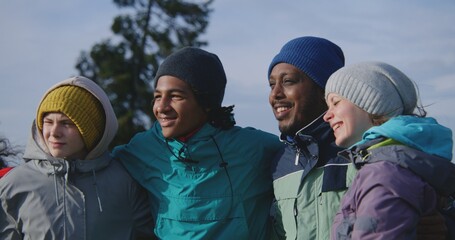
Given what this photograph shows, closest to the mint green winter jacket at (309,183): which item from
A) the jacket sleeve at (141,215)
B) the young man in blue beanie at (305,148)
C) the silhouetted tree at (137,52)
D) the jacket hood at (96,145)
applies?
the young man in blue beanie at (305,148)

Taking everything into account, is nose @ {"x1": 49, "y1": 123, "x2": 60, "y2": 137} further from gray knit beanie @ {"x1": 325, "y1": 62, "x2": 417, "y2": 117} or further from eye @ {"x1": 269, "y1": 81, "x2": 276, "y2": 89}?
gray knit beanie @ {"x1": 325, "y1": 62, "x2": 417, "y2": 117}

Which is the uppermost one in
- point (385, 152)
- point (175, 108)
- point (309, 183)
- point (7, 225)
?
point (175, 108)

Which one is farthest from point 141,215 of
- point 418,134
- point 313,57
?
point 418,134

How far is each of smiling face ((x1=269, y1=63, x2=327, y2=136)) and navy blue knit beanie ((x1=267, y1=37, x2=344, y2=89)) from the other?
45 millimetres

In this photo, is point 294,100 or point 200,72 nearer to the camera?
point 294,100

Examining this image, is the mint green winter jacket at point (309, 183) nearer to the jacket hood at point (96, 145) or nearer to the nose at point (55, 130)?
the jacket hood at point (96, 145)

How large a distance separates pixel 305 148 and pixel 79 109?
1.45 meters

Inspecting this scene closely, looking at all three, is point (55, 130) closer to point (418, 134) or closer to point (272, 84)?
point (272, 84)

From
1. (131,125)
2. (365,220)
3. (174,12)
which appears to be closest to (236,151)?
(365,220)

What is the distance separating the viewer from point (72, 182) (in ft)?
13.4

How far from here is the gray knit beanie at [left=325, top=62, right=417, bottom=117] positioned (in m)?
3.38

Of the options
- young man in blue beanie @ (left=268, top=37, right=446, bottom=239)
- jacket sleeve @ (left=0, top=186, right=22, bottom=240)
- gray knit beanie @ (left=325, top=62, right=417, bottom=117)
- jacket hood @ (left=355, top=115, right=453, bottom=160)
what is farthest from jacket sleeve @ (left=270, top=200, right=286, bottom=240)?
jacket sleeve @ (left=0, top=186, right=22, bottom=240)

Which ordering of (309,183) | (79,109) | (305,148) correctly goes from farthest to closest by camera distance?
1. (79,109)
2. (305,148)
3. (309,183)

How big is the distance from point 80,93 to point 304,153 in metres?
1.49
